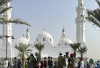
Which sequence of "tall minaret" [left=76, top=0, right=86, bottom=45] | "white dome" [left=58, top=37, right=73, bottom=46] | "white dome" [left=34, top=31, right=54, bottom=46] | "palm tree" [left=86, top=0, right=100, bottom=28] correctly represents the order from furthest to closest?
"white dome" [left=58, top=37, right=73, bottom=46] < "white dome" [left=34, top=31, right=54, bottom=46] < "tall minaret" [left=76, top=0, right=86, bottom=45] < "palm tree" [left=86, top=0, right=100, bottom=28]

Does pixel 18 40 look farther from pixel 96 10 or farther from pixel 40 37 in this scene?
pixel 96 10

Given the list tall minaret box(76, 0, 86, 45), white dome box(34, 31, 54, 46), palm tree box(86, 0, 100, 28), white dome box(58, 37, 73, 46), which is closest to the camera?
palm tree box(86, 0, 100, 28)

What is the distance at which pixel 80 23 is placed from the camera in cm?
5281

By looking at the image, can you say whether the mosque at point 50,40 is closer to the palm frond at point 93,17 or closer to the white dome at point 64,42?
the white dome at point 64,42

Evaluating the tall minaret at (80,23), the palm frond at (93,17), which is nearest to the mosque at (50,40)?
the tall minaret at (80,23)

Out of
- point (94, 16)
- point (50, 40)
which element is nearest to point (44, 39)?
point (50, 40)

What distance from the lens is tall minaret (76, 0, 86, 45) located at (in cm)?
5231

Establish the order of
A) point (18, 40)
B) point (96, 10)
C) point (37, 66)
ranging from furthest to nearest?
point (18, 40) → point (96, 10) → point (37, 66)

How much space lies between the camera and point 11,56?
52.9 meters

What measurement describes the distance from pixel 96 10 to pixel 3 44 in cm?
4193

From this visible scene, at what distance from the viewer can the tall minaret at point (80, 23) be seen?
52312mm

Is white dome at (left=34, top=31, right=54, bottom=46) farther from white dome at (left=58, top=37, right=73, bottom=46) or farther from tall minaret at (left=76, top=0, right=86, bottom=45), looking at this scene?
tall minaret at (left=76, top=0, right=86, bottom=45)

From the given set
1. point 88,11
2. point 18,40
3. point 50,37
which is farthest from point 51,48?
point 88,11

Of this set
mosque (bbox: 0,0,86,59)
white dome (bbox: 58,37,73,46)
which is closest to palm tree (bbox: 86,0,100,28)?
mosque (bbox: 0,0,86,59)
